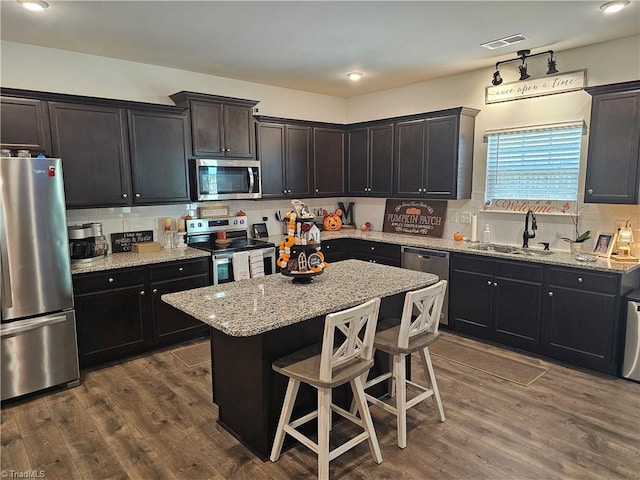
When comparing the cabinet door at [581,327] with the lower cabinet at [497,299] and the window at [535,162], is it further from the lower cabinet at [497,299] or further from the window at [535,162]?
the window at [535,162]

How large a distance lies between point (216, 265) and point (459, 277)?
2464 mm

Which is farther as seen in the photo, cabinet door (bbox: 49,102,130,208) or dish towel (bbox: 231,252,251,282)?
dish towel (bbox: 231,252,251,282)

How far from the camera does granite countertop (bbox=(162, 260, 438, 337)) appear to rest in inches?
84.0

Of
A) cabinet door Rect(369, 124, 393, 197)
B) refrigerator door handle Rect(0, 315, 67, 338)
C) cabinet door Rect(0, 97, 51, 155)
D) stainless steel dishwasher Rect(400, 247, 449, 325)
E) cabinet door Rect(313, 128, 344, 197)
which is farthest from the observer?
cabinet door Rect(313, 128, 344, 197)

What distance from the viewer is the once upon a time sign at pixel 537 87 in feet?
12.9

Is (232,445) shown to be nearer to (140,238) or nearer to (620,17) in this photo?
(140,238)

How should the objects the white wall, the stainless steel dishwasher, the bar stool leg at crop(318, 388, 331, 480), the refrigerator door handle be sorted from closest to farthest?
the bar stool leg at crop(318, 388, 331, 480), the refrigerator door handle, the white wall, the stainless steel dishwasher

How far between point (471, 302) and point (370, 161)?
88.5 inches

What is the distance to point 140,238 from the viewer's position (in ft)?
14.4

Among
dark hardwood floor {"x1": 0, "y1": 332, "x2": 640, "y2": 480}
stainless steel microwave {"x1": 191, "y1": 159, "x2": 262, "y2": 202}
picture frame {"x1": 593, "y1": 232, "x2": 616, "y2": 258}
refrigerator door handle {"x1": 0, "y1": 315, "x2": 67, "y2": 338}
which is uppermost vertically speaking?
stainless steel microwave {"x1": 191, "y1": 159, "x2": 262, "y2": 202}

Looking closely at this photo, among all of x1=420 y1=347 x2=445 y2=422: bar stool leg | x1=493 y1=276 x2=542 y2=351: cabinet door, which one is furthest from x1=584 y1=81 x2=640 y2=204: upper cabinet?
x1=420 y1=347 x2=445 y2=422: bar stool leg

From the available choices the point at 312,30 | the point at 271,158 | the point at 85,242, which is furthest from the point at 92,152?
the point at 312,30

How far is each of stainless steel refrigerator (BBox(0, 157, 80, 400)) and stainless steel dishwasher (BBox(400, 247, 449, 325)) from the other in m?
3.29

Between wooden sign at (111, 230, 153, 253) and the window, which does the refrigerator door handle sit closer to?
wooden sign at (111, 230, 153, 253)
